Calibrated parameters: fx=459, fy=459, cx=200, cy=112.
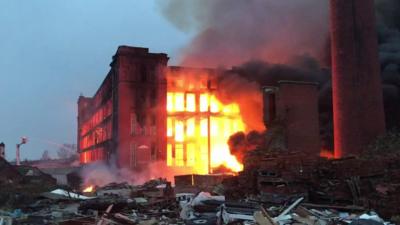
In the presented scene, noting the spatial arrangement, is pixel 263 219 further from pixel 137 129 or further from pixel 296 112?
pixel 137 129

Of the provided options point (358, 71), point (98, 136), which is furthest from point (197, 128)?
point (358, 71)

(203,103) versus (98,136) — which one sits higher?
(203,103)

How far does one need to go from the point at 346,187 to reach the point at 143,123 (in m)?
30.8

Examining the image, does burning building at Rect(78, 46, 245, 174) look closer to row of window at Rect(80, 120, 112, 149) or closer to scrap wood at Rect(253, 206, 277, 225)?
row of window at Rect(80, 120, 112, 149)

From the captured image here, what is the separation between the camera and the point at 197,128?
47781mm

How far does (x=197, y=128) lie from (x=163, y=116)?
14.0 feet

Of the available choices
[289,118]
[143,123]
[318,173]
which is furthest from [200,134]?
[318,173]

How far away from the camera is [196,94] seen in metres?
48.2

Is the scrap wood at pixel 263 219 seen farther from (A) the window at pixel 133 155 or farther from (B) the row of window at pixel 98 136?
(B) the row of window at pixel 98 136

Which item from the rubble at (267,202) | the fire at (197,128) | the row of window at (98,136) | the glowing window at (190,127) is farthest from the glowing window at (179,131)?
the rubble at (267,202)

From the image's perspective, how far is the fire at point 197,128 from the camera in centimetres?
4653

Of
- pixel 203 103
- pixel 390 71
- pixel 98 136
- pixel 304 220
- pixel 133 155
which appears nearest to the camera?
pixel 304 220

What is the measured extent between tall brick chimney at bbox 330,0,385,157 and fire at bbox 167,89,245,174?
1959 cm

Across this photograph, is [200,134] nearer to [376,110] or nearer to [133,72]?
[133,72]
